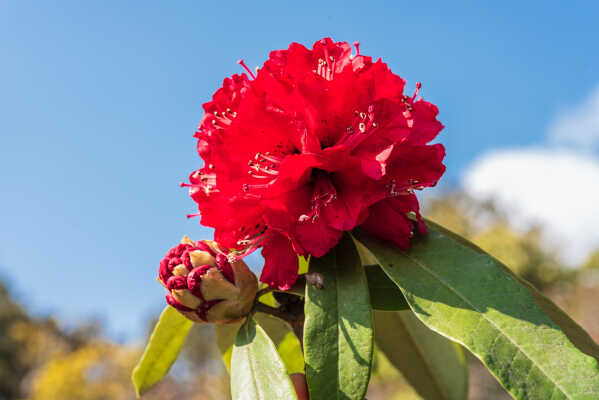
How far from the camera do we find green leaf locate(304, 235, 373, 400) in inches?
33.6

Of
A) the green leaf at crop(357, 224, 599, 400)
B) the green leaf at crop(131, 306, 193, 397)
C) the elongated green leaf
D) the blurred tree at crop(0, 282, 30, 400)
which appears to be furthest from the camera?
the blurred tree at crop(0, 282, 30, 400)

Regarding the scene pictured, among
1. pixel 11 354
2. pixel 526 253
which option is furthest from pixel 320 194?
pixel 11 354

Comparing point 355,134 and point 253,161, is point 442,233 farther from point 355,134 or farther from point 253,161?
point 253,161

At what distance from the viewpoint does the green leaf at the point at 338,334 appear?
85 centimetres

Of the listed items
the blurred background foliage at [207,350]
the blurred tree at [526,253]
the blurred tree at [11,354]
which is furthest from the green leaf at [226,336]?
the blurred tree at [11,354]

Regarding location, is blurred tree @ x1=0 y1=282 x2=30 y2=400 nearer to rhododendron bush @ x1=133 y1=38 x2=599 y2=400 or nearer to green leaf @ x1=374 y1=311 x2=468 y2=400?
green leaf @ x1=374 y1=311 x2=468 y2=400

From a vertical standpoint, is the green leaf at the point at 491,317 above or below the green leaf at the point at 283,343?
below

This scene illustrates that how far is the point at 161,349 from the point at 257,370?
0.47m

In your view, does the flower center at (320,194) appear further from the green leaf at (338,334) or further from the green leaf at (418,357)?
the green leaf at (418,357)

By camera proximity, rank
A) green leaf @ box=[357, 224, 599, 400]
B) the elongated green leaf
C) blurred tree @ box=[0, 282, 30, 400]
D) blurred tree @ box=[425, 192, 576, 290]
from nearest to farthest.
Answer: green leaf @ box=[357, 224, 599, 400]
the elongated green leaf
blurred tree @ box=[425, 192, 576, 290]
blurred tree @ box=[0, 282, 30, 400]

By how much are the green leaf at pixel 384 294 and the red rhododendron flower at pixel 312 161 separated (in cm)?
11

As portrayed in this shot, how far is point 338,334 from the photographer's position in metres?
0.90

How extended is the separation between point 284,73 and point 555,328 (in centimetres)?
69

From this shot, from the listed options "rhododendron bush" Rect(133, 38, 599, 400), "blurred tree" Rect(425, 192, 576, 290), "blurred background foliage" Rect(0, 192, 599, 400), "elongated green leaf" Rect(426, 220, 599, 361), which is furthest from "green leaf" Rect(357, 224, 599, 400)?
"blurred tree" Rect(425, 192, 576, 290)
